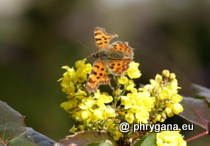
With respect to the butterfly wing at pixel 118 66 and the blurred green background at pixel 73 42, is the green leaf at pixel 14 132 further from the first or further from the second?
the blurred green background at pixel 73 42

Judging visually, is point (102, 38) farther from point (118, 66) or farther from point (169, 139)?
point (169, 139)

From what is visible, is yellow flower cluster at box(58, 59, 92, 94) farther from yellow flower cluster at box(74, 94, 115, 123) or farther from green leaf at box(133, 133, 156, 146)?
green leaf at box(133, 133, 156, 146)

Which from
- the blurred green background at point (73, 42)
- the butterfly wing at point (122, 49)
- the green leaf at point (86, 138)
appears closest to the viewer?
the green leaf at point (86, 138)

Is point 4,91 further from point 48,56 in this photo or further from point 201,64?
point 201,64

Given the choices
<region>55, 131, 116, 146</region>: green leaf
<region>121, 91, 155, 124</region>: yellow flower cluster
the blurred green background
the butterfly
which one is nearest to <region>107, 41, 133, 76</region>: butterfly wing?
the butterfly

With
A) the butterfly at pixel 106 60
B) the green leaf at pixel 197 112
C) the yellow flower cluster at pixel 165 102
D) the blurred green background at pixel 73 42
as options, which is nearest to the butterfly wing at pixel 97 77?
the butterfly at pixel 106 60

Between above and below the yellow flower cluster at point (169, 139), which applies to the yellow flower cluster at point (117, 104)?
above
